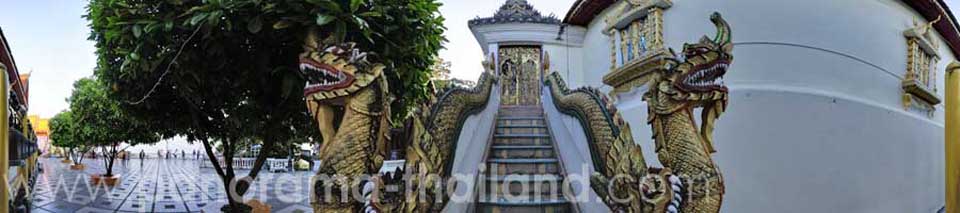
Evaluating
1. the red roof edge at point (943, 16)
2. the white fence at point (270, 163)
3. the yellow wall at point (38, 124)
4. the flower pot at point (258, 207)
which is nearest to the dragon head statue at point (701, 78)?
the red roof edge at point (943, 16)

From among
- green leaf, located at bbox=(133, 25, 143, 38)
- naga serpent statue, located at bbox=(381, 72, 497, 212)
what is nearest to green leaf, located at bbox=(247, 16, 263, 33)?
green leaf, located at bbox=(133, 25, 143, 38)

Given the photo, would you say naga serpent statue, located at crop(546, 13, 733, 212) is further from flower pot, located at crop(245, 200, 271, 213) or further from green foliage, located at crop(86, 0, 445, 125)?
flower pot, located at crop(245, 200, 271, 213)

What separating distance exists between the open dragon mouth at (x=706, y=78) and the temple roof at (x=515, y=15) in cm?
412

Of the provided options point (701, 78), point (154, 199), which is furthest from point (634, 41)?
point (154, 199)

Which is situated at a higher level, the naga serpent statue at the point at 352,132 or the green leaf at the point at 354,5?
the green leaf at the point at 354,5

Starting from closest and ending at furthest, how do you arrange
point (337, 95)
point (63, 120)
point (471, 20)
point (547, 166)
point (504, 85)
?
point (337, 95) → point (547, 166) → point (471, 20) → point (504, 85) → point (63, 120)

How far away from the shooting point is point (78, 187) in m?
8.76

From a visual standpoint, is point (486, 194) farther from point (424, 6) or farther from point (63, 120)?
point (63, 120)

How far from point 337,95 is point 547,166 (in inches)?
75.2

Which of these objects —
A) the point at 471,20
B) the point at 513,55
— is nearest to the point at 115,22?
the point at 471,20

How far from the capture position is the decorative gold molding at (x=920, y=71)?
195cm

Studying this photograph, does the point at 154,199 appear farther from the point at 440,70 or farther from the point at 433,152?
the point at 433,152

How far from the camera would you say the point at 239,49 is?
2.58 metres

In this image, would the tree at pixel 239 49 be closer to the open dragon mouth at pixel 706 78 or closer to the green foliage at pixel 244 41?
the green foliage at pixel 244 41
